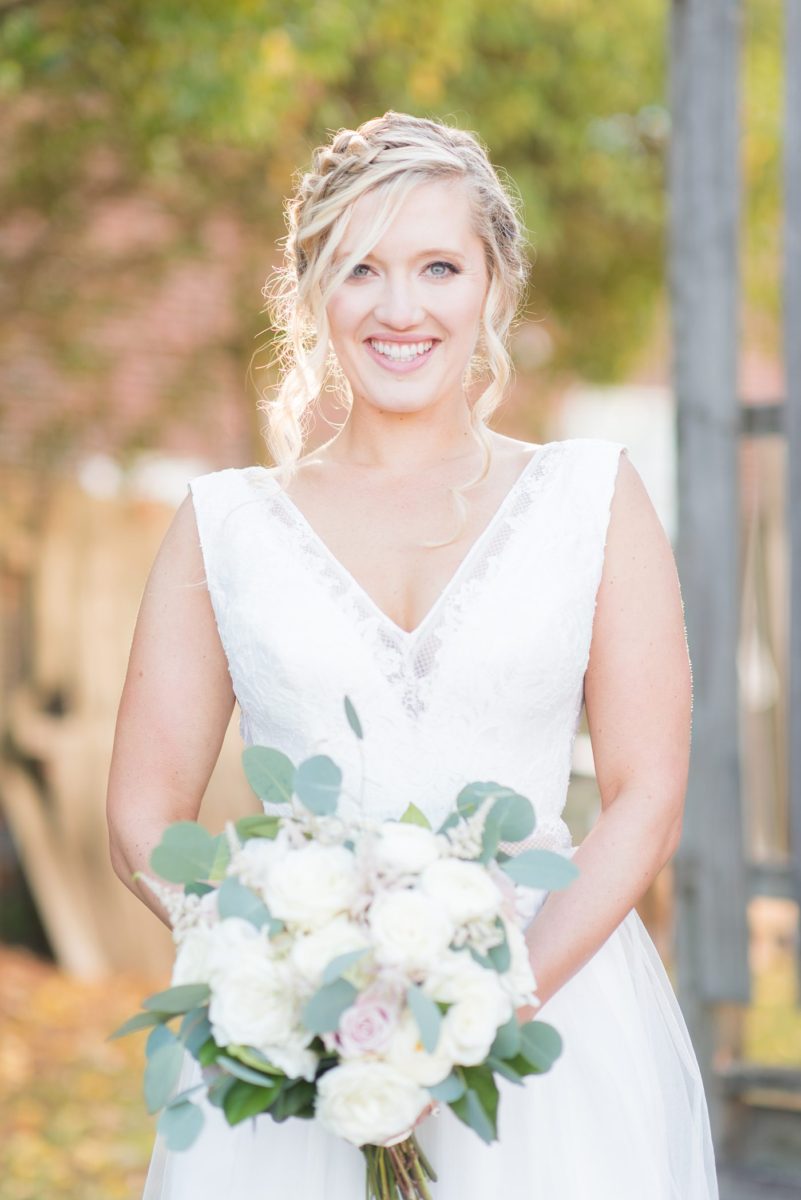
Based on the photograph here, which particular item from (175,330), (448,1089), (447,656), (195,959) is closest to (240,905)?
(195,959)

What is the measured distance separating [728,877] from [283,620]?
7.11ft

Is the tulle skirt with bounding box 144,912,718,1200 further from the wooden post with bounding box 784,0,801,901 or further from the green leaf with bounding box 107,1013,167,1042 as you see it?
the wooden post with bounding box 784,0,801,901

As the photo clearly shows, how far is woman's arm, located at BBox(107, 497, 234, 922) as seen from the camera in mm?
2436

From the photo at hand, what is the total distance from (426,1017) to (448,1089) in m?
A: 0.14

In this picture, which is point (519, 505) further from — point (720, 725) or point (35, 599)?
point (35, 599)

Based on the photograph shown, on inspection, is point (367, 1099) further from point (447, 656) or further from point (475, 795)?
point (447, 656)

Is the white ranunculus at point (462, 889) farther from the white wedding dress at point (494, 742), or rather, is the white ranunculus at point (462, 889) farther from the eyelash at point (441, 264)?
the eyelash at point (441, 264)

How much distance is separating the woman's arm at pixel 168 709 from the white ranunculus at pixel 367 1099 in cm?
70

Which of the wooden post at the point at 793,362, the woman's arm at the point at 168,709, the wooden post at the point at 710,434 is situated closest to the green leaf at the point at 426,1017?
the woman's arm at the point at 168,709

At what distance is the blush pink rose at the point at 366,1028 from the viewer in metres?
1.72

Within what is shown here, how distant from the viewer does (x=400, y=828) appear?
6.00ft

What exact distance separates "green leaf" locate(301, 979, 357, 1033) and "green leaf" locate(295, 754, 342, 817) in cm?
21

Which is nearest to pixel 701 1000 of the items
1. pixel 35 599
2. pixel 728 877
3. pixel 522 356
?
pixel 728 877

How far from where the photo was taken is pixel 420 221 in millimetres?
2361
